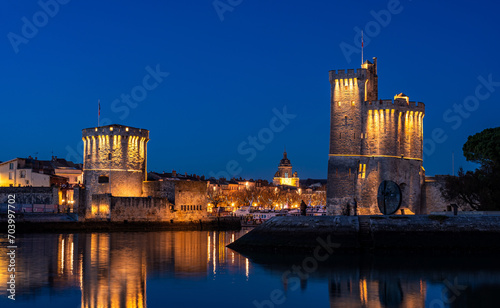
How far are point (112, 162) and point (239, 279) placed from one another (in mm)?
34597

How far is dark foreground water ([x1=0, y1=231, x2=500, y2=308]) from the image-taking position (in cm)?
1981

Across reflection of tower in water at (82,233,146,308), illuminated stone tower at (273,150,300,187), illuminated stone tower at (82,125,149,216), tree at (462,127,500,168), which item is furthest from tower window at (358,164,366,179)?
illuminated stone tower at (273,150,300,187)

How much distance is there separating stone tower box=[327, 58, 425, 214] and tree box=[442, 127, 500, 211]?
3323mm

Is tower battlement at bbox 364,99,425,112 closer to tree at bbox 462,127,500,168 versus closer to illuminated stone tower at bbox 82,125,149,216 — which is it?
tree at bbox 462,127,500,168

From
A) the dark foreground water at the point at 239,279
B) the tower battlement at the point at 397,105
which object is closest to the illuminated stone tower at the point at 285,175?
the tower battlement at the point at 397,105

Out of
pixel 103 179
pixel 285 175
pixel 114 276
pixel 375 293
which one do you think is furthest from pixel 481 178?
pixel 285 175

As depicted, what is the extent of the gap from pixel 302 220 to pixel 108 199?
2420 centimetres

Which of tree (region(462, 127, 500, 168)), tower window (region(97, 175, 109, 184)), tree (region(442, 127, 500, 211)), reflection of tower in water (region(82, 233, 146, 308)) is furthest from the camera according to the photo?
tower window (region(97, 175, 109, 184))

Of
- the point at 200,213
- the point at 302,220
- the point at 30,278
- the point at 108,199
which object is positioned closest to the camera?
the point at 30,278

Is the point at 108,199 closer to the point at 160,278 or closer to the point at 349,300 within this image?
the point at 160,278

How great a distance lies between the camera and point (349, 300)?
20.0m

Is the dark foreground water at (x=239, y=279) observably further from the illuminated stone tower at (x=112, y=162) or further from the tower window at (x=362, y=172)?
the illuminated stone tower at (x=112, y=162)

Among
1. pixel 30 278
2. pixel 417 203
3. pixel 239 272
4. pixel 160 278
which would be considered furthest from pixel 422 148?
pixel 30 278

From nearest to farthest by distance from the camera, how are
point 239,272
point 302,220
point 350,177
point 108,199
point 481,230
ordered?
point 239,272 → point 481,230 → point 302,220 → point 350,177 → point 108,199
